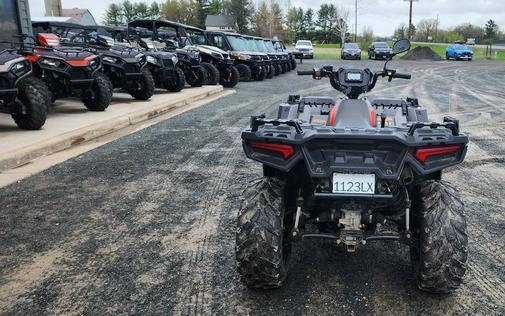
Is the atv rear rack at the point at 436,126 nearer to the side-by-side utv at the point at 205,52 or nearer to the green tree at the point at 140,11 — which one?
the side-by-side utv at the point at 205,52

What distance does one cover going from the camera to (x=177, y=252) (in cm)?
357

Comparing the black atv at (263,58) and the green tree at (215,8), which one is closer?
the black atv at (263,58)

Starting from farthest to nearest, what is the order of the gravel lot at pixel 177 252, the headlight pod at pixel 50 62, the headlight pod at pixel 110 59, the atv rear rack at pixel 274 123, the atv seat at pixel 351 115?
A: the headlight pod at pixel 110 59 → the headlight pod at pixel 50 62 → the atv seat at pixel 351 115 → the gravel lot at pixel 177 252 → the atv rear rack at pixel 274 123

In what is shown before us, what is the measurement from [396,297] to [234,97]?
11.5 meters

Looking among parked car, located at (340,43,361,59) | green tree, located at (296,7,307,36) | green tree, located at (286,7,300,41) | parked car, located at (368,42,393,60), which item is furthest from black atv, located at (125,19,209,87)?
green tree, located at (296,7,307,36)

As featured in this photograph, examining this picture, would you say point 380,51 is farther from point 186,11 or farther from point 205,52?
point 186,11

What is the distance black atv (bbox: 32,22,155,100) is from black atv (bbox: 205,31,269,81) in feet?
21.9

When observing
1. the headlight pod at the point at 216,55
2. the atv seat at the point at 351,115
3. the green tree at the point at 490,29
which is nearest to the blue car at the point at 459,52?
the headlight pod at the point at 216,55

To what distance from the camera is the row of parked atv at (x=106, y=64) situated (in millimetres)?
7523

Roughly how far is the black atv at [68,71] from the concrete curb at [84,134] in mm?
852

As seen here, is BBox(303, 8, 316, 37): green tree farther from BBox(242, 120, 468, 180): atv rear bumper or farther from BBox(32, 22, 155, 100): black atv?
BBox(242, 120, 468, 180): atv rear bumper

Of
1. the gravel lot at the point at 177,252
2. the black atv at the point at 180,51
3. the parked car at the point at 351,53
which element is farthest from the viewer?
the parked car at the point at 351,53

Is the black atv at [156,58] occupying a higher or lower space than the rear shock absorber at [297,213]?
higher

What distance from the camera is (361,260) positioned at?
134 inches
